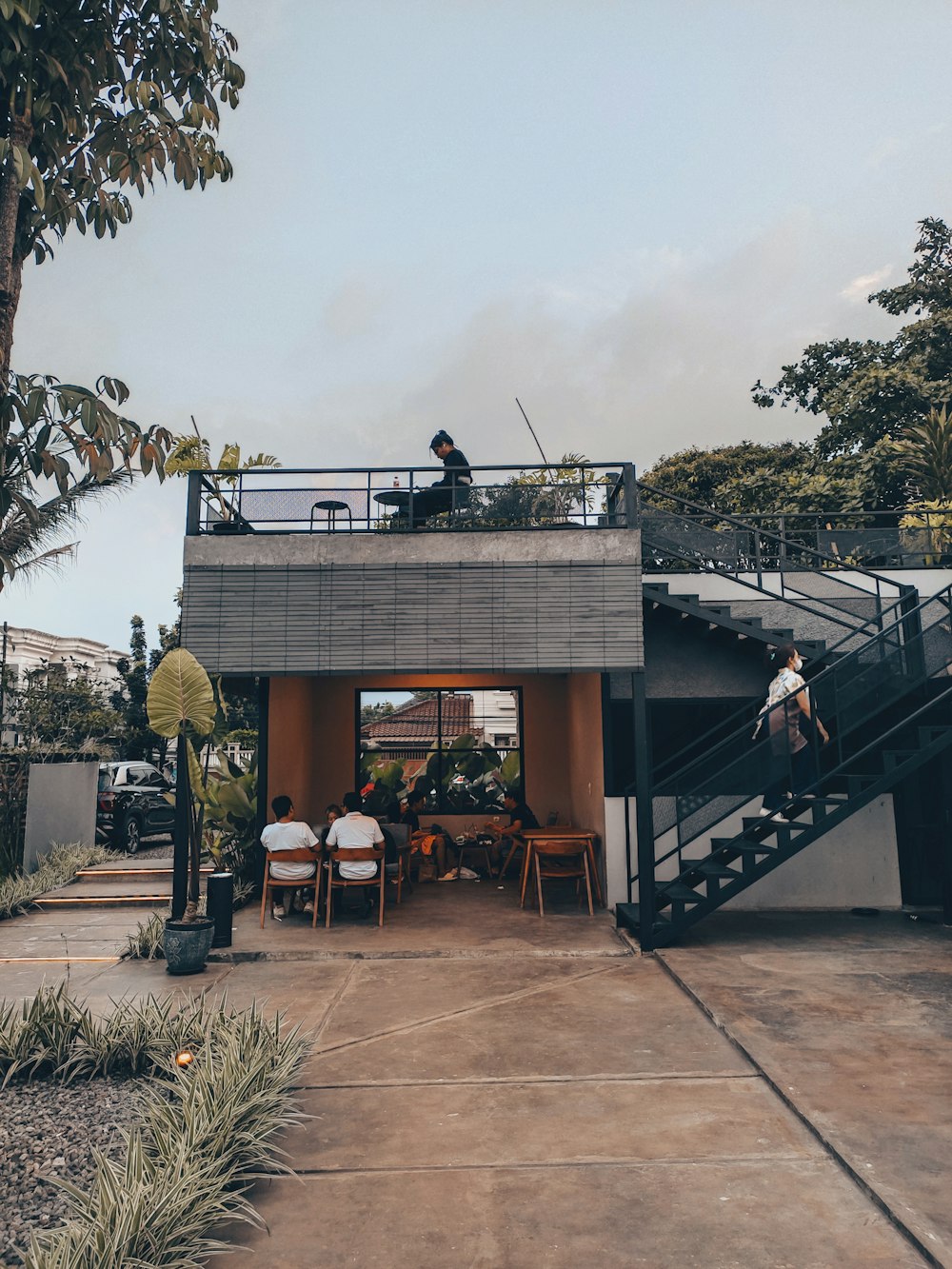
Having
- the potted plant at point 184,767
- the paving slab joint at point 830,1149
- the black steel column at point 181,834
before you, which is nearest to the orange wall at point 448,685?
the black steel column at point 181,834

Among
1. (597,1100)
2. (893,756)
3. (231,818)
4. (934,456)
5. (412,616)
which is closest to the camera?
(597,1100)

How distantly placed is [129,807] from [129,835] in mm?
475

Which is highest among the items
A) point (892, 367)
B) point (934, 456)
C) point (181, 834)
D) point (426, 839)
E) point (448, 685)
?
point (892, 367)

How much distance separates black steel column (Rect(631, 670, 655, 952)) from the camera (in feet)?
24.0

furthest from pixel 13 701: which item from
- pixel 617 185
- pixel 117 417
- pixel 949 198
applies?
pixel 949 198

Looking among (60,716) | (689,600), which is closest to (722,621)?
(689,600)

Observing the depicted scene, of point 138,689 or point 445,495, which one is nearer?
point 445,495

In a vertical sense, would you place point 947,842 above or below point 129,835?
above

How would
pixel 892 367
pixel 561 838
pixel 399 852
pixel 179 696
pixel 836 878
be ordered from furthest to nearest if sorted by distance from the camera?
1. pixel 892 367
2. pixel 399 852
3. pixel 836 878
4. pixel 561 838
5. pixel 179 696

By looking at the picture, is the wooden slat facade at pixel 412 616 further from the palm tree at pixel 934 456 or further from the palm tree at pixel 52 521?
the palm tree at pixel 934 456

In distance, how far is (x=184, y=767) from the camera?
7.43m

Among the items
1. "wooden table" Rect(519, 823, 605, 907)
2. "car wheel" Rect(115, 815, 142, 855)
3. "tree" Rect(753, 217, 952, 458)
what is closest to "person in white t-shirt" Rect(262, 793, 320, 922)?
"wooden table" Rect(519, 823, 605, 907)

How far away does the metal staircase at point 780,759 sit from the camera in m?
7.30

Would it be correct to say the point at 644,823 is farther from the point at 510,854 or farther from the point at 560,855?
the point at 510,854
